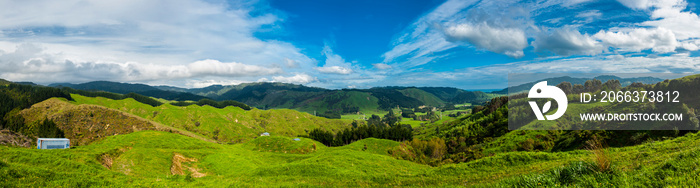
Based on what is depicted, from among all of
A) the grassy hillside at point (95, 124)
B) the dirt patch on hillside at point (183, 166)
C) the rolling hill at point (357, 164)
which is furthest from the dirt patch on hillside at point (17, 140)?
the dirt patch on hillside at point (183, 166)

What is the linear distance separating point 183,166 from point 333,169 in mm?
24374

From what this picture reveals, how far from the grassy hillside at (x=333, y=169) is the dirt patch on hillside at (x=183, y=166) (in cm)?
12

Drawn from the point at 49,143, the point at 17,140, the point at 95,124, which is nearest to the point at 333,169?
the point at 49,143

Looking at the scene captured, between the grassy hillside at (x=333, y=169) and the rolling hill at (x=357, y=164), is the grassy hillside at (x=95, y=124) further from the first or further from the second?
the grassy hillside at (x=333, y=169)

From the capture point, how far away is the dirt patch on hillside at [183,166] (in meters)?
33.4

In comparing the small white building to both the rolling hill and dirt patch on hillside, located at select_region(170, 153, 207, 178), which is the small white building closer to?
the rolling hill

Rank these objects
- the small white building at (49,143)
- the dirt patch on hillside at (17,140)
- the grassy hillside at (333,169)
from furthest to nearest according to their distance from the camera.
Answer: the dirt patch on hillside at (17,140) → the small white building at (49,143) → the grassy hillside at (333,169)

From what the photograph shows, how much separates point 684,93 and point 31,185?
114422 mm

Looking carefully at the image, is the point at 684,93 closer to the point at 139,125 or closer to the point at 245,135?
the point at 139,125

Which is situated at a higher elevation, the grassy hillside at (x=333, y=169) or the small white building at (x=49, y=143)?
the grassy hillside at (x=333, y=169)

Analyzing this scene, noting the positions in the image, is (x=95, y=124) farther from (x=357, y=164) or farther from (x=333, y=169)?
(x=333, y=169)

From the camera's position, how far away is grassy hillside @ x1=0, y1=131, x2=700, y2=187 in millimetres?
7344

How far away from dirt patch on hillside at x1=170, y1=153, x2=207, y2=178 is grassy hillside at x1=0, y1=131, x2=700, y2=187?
4.9 inches

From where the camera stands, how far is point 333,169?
83.2 ft
